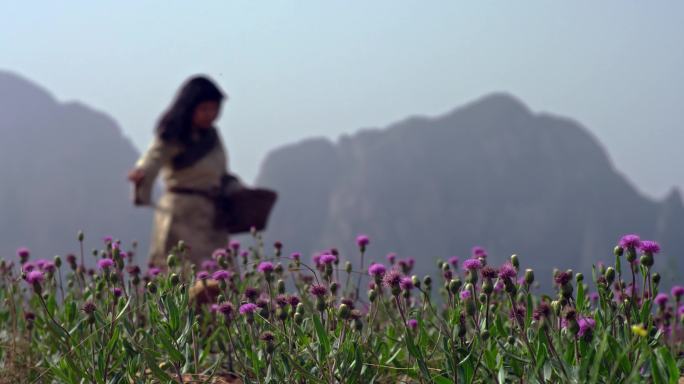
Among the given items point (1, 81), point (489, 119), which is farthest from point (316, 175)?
point (1, 81)

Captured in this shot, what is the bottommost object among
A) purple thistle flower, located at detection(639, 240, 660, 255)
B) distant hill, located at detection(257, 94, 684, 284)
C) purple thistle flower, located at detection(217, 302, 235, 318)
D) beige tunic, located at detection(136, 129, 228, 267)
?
distant hill, located at detection(257, 94, 684, 284)

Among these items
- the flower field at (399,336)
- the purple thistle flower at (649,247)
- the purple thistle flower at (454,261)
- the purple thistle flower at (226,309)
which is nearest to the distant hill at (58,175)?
the purple thistle flower at (454,261)

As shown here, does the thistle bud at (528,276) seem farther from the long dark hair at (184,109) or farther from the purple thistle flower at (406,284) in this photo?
the long dark hair at (184,109)

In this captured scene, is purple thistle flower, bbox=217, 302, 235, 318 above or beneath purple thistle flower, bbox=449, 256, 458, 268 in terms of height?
above

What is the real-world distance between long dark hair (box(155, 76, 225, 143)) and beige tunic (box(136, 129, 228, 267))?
0.12 meters

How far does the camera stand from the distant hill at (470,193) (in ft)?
436

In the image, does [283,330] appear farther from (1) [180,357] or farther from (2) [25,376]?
(2) [25,376]

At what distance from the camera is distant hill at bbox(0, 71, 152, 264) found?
132875 mm

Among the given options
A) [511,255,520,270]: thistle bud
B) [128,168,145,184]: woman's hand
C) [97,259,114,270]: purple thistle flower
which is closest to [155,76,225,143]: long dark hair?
[128,168,145,184]: woman's hand

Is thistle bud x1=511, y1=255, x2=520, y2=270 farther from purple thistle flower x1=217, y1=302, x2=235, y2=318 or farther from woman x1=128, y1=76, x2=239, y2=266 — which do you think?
woman x1=128, y1=76, x2=239, y2=266

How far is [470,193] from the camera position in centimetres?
14338

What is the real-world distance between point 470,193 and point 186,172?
137 metres

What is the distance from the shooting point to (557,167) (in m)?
150

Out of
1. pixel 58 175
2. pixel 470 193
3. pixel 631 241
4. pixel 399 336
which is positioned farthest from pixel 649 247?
pixel 58 175
